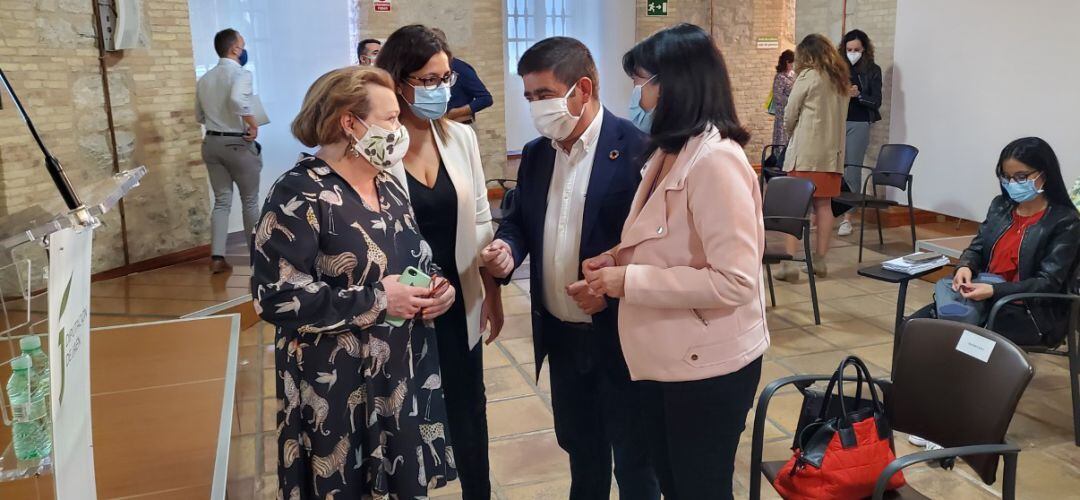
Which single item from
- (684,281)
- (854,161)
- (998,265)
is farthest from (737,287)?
(854,161)

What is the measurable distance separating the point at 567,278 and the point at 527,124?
354 inches

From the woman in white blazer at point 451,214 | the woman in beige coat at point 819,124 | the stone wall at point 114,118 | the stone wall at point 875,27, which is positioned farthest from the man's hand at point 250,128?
the stone wall at point 875,27

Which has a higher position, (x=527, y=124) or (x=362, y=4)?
(x=362, y=4)

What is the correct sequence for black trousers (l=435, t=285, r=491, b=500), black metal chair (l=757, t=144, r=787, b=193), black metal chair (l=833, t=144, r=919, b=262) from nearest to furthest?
black trousers (l=435, t=285, r=491, b=500)
black metal chair (l=833, t=144, r=919, b=262)
black metal chair (l=757, t=144, r=787, b=193)

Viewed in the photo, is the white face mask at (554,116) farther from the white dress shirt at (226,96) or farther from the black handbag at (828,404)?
the white dress shirt at (226,96)

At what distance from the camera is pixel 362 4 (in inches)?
335

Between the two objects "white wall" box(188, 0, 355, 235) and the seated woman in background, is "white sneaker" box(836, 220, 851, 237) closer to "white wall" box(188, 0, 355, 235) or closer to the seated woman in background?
the seated woman in background

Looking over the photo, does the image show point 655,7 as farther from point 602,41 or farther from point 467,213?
point 467,213

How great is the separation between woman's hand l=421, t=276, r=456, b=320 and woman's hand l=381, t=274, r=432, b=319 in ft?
0.17

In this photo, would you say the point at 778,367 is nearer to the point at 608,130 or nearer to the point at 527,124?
the point at 608,130

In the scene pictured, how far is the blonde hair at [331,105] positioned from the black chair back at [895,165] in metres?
5.83

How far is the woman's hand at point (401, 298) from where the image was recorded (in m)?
1.97

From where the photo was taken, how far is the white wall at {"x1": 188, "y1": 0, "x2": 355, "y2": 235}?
25.0 feet

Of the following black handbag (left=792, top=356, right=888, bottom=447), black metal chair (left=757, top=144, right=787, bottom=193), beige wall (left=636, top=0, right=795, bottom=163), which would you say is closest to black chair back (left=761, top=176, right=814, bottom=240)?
black metal chair (left=757, top=144, right=787, bottom=193)
